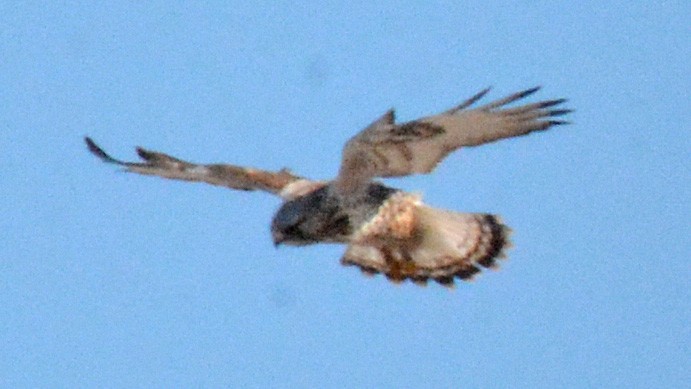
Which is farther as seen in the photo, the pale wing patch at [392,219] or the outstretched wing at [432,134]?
the pale wing patch at [392,219]

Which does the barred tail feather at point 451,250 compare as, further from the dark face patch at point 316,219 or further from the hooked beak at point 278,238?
the hooked beak at point 278,238

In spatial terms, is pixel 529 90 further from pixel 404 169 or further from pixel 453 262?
pixel 453 262

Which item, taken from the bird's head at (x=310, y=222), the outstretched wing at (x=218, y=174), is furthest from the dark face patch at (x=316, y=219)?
the outstretched wing at (x=218, y=174)

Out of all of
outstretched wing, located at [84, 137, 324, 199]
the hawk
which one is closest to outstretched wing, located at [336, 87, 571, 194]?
the hawk

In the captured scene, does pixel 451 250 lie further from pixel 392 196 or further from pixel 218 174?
pixel 218 174

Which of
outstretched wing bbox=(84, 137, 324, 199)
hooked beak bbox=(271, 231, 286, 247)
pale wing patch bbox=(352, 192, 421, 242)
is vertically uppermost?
outstretched wing bbox=(84, 137, 324, 199)

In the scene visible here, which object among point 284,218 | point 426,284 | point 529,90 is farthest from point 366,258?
point 529,90

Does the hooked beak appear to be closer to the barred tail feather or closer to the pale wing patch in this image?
the pale wing patch
